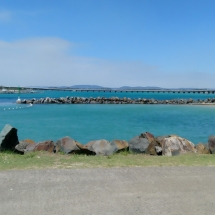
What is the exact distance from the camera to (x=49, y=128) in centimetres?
2386

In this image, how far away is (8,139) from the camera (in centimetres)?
984

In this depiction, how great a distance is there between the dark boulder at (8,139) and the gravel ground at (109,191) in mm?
3399

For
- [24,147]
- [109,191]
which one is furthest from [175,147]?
[109,191]

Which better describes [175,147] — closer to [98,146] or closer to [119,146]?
[119,146]

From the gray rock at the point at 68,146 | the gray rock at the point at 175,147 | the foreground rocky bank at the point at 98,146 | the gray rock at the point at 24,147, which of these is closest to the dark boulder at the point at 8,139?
the foreground rocky bank at the point at 98,146

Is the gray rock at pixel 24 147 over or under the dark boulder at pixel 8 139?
under

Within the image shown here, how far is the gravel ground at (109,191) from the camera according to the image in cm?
452

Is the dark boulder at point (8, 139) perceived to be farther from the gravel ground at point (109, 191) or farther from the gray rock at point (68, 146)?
the gravel ground at point (109, 191)

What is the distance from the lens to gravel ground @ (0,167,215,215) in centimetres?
452

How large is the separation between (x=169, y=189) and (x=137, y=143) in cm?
477

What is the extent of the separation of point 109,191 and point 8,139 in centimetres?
554

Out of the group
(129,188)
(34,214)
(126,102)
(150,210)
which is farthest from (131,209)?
(126,102)

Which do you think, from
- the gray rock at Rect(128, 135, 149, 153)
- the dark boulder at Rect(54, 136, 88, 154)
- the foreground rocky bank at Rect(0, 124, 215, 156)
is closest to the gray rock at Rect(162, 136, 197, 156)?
the foreground rocky bank at Rect(0, 124, 215, 156)

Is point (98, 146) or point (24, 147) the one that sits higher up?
point (98, 146)
